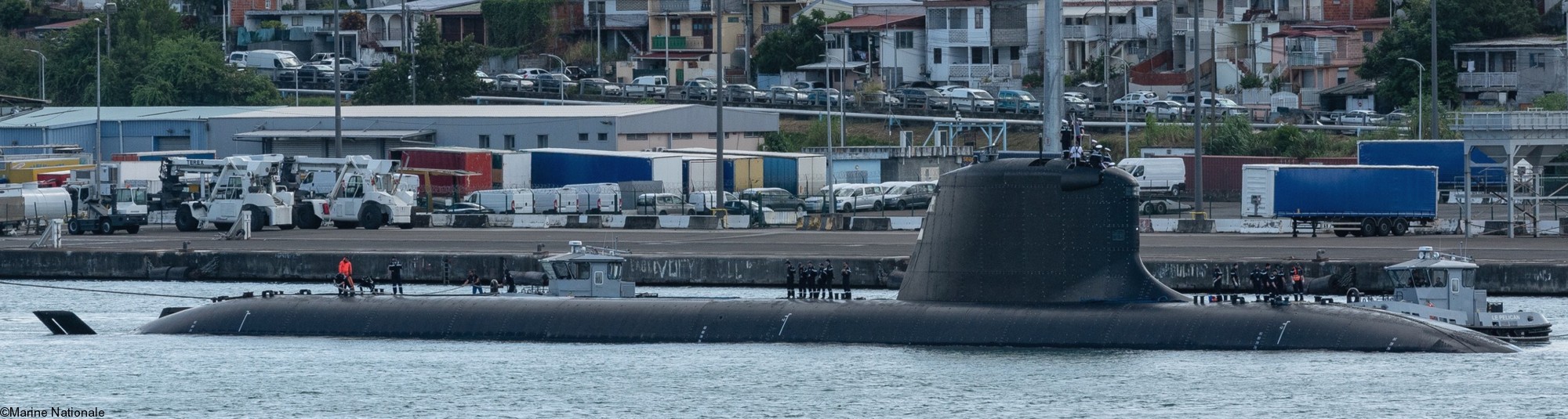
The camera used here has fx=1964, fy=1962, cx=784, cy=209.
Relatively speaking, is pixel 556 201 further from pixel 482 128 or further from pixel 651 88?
pixel 651 88

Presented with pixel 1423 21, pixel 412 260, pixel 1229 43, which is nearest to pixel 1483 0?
pixel 1423 21

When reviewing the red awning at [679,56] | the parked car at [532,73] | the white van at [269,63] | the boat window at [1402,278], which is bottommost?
the boat window at [1402,278]

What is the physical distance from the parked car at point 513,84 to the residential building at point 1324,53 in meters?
40.0

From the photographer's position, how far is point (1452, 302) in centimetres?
3600

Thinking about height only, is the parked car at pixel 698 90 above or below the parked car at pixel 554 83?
below

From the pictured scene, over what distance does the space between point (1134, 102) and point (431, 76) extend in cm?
3657

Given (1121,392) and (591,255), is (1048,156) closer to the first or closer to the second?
(1121,392)

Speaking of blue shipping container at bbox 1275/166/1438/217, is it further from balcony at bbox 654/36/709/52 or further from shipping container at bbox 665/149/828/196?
balcony at bbox 654/36/709/52

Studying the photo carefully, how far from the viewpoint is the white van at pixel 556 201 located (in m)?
67.6

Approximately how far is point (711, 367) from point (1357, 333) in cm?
1108

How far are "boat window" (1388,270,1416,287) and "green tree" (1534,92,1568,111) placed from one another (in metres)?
43.9

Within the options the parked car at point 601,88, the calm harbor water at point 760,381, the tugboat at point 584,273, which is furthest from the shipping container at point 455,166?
the calm harbor water at point 760,381

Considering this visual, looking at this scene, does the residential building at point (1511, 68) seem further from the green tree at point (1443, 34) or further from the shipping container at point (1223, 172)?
the shipping container at point (1223, 172)

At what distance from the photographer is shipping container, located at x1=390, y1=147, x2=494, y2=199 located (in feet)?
250
